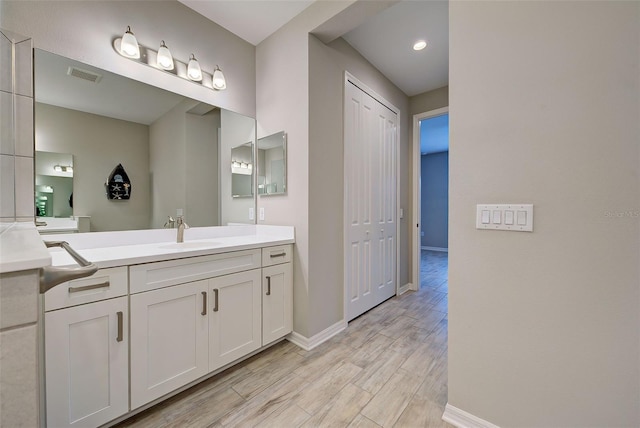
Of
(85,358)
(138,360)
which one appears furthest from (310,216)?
(85,358)

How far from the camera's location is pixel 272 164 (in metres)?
2.23

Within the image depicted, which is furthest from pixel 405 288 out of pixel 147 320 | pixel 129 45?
pixel 129 45

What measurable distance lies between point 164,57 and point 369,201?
2.10 meters

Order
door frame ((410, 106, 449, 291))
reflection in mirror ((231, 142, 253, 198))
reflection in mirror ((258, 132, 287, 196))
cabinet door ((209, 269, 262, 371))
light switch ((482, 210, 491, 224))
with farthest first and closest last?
door frame ((410, 106, 449, 291)), reflection in mirror ((231, 142, 253, 198)), reflection in mirror ((258, 132, 287, 196)), cabinet door ((209, 269, 262, 371)), light switch ((482, 210, 491, 224))

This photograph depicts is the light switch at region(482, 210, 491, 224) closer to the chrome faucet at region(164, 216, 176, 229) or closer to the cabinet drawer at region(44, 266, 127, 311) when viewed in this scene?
the cabinet drawer at region(44, 266, 127, 311)

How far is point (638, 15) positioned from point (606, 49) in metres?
0.12

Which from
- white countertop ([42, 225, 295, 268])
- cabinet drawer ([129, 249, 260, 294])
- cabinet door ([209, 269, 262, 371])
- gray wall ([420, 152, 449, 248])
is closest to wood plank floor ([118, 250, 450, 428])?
cabinet door ([209, 269, 262, 371])

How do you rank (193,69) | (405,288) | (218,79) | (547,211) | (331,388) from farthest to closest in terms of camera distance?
1. (405,288)
2. (218,79)
3. (193,69)
4. (331,388)
5. (547,211)

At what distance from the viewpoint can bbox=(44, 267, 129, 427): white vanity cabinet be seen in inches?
40.1

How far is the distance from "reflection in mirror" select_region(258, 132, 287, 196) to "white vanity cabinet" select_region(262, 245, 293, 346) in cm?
A: 56

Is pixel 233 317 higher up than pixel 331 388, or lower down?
higher up

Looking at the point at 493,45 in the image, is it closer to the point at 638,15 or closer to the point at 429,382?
the point at 638,15

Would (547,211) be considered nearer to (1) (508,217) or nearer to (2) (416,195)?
(1) (508,217)

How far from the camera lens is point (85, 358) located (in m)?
1.09
